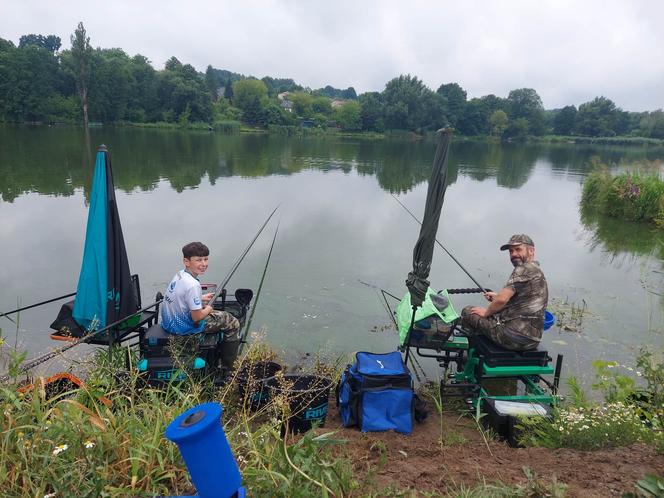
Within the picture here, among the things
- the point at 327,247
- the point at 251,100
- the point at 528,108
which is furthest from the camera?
the point at 528,108

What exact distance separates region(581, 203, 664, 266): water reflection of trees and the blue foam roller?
425 inches

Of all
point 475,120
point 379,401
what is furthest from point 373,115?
point 379,401

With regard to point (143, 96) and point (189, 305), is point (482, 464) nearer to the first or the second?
point (189, 305)

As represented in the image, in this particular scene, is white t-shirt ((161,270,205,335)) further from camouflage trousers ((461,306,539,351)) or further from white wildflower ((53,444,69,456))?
camouflage trousers ((461,306,539,351))

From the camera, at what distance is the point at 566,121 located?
10250cm

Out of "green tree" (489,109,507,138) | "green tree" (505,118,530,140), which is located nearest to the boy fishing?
"green tree" (505,118,530,140)

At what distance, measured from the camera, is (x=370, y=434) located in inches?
134

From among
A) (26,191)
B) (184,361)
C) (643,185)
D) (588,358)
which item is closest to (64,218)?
(26,191)

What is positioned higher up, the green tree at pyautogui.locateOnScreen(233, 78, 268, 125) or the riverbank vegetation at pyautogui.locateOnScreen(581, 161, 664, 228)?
the green tree at pyautogui.locateOnScreen(233, 78, 268, 125)

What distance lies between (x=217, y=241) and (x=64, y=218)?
4.11m

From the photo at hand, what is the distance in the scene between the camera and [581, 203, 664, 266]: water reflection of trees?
10.6 m

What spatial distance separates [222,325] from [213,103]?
3115 inches

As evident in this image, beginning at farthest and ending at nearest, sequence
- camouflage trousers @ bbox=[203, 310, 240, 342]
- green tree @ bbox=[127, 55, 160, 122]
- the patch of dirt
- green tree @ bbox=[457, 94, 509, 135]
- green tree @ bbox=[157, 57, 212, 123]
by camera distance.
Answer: green tree @ bbox=[457, 94, 509, 135] < green tree @ bbox=[157, 57, 212, 123] < green tree @ bbox=[127, 55, 160, 122] < camouflage trousers @ bbox=[203, 310, 240, 342] < the patch of dirt

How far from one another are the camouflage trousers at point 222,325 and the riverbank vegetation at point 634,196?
13.2 metres
